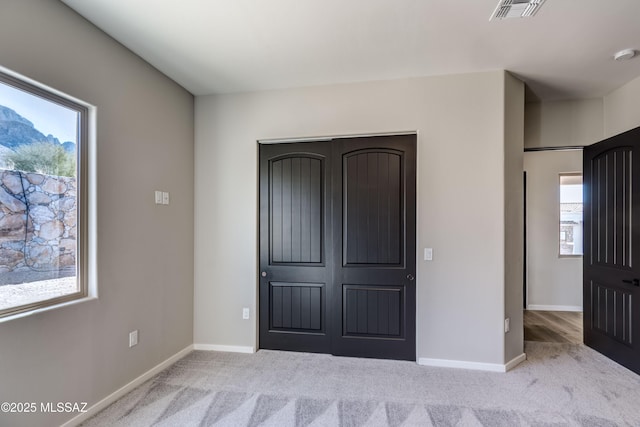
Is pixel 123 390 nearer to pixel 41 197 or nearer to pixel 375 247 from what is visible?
pixel 41 197

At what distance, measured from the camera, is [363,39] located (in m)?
2.46

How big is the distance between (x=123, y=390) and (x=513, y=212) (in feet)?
12.2

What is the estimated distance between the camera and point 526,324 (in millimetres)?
4312

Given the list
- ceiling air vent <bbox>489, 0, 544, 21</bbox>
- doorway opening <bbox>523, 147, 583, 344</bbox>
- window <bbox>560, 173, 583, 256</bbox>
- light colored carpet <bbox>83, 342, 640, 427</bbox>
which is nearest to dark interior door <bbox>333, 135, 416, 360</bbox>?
light colored carpet <bbox>83, 342, 640, 427</bbox>

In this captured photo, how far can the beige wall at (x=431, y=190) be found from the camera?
2980 mm

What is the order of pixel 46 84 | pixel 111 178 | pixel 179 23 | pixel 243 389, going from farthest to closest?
pixel 243 389 < pixel 111 178 < pixel 179 23 < pixel 46 84

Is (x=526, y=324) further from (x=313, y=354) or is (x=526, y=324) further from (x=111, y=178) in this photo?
(x=111, y=178)

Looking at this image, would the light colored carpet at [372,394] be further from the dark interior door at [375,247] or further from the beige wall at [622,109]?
the beige wall at [622,109]

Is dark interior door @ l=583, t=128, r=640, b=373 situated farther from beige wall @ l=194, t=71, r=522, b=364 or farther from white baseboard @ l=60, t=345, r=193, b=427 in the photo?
white baseboard @ l=60, t=345, r=193, b=427

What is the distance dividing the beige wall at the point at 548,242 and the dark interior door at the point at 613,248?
5.04 ft

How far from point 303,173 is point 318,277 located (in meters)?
1.10

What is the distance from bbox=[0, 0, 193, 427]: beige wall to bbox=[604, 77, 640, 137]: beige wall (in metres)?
4.51

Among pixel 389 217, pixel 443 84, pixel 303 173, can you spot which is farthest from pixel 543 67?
pixel 303 173

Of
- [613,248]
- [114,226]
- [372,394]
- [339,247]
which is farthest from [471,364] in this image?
[114,226]
